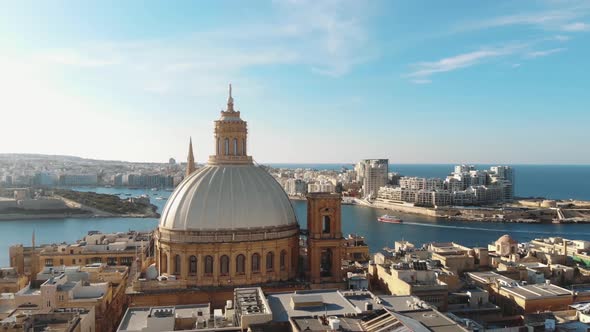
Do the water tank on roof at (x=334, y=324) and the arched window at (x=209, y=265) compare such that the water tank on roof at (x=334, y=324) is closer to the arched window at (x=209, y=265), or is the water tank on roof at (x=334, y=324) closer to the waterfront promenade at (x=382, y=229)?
the arched window at (x=209, y=265)

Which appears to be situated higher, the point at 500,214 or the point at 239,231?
the point at 239,231

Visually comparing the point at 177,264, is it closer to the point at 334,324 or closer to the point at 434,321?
the point at 334,324

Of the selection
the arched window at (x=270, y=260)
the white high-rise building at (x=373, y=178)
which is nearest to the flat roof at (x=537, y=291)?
the arched window at (x=270, y=260)

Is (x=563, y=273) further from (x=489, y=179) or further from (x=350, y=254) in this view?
(x=489, y=179)

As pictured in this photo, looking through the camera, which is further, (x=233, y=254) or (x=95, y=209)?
(x=95, y=209)

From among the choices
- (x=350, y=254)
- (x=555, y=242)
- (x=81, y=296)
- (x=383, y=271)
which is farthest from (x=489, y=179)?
(x=81, y=296)

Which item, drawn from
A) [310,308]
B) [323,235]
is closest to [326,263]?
[323,235]

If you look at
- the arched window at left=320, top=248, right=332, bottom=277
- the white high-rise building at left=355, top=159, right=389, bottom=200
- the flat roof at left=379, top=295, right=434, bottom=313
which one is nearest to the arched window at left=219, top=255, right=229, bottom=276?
the arched window at left=320, top=248, right=332, bottom=277

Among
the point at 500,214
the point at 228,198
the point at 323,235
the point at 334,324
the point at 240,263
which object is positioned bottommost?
the point at 500,214
